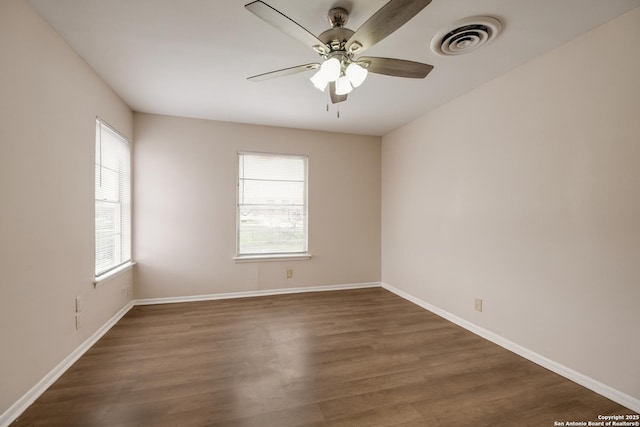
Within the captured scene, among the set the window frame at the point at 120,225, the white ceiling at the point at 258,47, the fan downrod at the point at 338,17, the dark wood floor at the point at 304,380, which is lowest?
the dark wood floor at the point at 304,380

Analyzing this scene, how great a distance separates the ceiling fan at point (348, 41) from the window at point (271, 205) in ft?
7.46

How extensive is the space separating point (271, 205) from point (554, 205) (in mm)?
3257

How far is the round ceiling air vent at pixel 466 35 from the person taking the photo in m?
1.87

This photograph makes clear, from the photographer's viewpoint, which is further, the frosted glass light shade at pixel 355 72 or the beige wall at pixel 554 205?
the beige wall at pixel 554 205

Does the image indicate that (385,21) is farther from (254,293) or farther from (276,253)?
(254,293)

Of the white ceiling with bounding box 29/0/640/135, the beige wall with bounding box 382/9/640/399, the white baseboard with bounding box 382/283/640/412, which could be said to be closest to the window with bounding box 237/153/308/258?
the white ceiling with bounding box 29/0/640/135

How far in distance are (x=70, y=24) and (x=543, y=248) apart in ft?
12.8

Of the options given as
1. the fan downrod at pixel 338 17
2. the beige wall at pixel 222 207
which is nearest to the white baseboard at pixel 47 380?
the beige wall at pixel 222 207

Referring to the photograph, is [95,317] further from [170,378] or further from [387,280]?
[387,280]

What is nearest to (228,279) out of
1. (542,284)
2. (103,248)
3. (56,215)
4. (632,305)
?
(103,248)

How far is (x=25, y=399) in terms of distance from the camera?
1747mm

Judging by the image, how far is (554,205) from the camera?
2.21 metres

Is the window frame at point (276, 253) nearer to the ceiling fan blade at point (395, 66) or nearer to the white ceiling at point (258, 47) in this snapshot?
the white ceiling at point (258, 47)

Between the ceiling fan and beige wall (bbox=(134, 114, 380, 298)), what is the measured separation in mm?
2248
